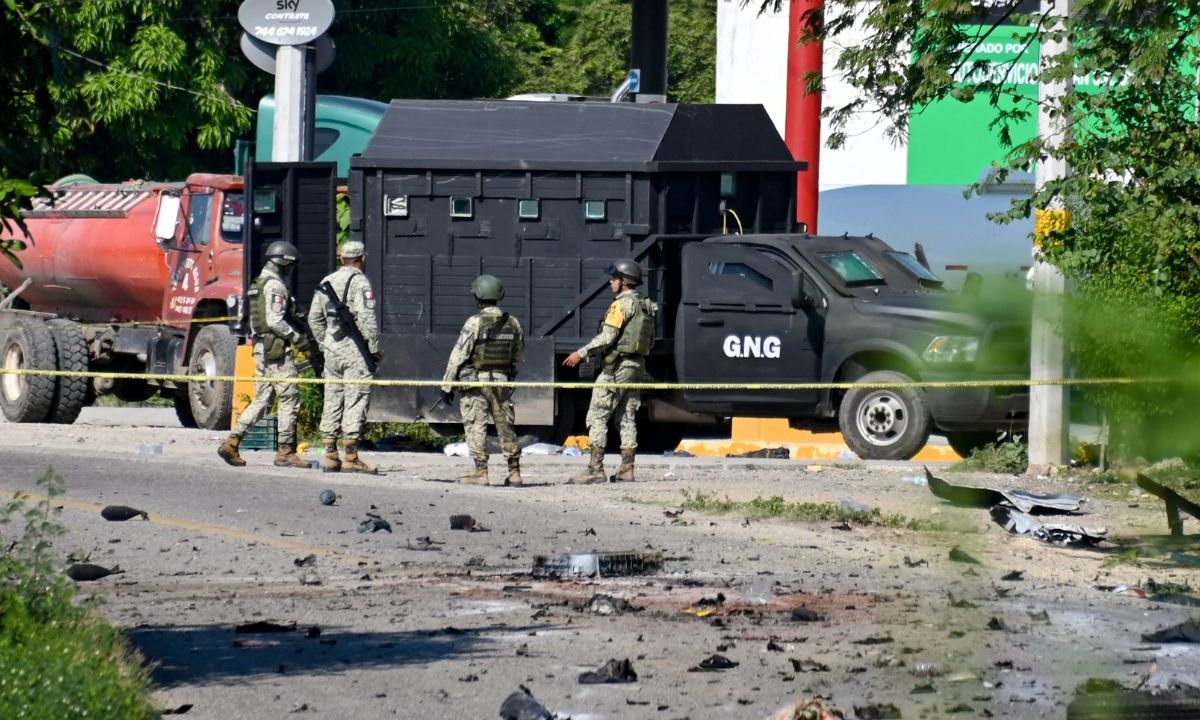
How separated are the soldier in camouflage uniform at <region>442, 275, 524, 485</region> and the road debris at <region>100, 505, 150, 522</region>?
342cm

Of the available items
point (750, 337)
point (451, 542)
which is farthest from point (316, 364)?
point (451, 542)

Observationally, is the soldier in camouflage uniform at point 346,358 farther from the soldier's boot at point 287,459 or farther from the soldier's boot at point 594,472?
the soldier's boot at point 594,472

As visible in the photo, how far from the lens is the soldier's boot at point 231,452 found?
51.1 feet

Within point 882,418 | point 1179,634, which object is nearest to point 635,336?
point 882,418

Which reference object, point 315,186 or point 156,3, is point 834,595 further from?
point 156,3

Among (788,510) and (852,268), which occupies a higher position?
(852,268)

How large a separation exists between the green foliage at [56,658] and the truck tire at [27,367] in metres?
13.7

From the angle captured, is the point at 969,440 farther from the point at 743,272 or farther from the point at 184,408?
the point at 184,408

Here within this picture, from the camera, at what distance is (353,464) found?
1546 centimetres

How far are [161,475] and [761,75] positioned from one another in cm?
2212

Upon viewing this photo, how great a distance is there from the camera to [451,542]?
11312 mm

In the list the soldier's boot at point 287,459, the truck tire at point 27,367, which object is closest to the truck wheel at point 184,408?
the truck tire at point 27,367

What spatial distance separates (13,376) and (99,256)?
1761mm

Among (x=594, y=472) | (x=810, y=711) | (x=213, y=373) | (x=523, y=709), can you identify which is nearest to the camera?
(x=810, y=711)
